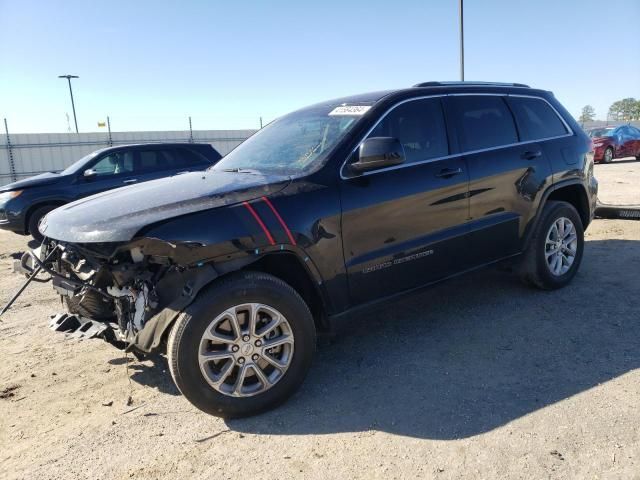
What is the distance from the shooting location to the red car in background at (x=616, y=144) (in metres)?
19.9

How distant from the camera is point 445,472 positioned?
241 centimetres

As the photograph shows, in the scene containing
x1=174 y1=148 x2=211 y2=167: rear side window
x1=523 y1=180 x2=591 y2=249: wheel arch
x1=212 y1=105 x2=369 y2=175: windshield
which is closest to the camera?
x1=212 y1=105 x2=369 y2=175: windshield

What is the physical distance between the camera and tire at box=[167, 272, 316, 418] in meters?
2.75

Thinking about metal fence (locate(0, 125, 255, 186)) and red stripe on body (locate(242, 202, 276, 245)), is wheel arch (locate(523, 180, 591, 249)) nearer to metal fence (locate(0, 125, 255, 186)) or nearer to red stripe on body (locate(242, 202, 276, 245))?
red stripe on body (locate(242, 202, 276, 245))

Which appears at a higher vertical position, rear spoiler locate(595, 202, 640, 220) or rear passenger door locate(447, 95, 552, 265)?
rear passenger door locate(447, 95, 552, 265)

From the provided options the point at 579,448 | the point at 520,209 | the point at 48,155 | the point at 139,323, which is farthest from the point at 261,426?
the point at 48,155

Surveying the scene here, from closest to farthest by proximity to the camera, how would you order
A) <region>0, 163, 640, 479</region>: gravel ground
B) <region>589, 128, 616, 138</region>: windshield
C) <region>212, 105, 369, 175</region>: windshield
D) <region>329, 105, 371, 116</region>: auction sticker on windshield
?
<region>0, 163, 640, 479</region>: gravel ground
<region>212, 105, 369, 175</region>: windshield
<region>329, 105, 371, 116</region>: auction sticker on windshield
<region>589, 128, 616, 138</region>: windshield

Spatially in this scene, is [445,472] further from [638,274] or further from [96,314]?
[638,274]

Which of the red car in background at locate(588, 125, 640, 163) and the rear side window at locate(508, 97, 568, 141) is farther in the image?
the red car in background at locate(588, 125, 640, 163)

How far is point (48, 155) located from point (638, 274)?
821 inches

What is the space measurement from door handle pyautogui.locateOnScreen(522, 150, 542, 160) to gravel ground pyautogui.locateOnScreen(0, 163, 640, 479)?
1336 millimetres

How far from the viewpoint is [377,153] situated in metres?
3.24

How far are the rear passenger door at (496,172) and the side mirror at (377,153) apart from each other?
0.99 m

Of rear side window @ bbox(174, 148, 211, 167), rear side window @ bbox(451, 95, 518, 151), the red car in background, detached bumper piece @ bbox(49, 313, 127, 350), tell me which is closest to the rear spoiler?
rear side window @ bbox(451, 95, 518, 151)
